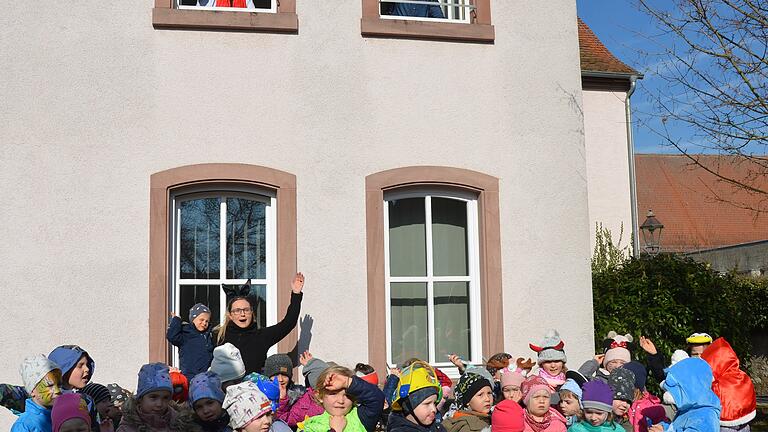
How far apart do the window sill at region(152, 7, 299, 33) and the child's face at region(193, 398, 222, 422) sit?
3592 mm

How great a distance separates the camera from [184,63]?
7.40 m

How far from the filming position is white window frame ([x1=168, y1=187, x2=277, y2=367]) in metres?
7.30

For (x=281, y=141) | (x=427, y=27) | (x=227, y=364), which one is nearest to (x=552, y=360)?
(x=227, y=364)

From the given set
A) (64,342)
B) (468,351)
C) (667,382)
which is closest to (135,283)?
(64,342)

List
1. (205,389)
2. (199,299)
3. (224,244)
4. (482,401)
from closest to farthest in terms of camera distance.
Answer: (205,389) < (482,401) < (199,299) < (224,244)

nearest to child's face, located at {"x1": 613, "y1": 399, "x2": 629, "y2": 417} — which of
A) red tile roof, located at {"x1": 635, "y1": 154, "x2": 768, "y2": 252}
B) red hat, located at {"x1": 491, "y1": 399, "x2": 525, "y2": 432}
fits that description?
red hat, located at {"x1": 491, "y1": 399, "x2": 525, "y2": 432}

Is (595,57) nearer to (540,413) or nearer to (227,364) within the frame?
(540,413)

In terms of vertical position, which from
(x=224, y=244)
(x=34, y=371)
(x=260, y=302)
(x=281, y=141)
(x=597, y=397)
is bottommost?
(x=597, y=397)

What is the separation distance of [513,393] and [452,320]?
162 cm

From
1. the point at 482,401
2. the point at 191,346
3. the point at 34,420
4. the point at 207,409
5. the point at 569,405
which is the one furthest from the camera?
the point at 191,346

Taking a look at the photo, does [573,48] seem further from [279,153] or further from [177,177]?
[177,177]

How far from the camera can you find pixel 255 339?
651 cm

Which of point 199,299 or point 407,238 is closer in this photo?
point 199,299

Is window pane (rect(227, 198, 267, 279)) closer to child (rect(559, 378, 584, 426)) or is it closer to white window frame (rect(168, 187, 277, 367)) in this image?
white window frame (rect(168, 187, 277, 367))
